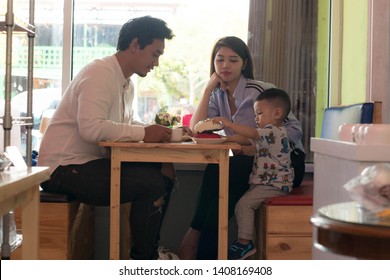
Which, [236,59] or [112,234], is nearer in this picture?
[112,234]

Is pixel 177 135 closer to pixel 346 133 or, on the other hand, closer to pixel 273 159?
pixel 273 159

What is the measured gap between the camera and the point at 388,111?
291cm

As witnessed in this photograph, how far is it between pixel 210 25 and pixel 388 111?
5.16ft

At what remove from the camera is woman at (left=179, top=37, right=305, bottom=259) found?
344 cm

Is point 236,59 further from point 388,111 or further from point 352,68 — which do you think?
point 388,111

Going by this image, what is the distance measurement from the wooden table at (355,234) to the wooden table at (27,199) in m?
0.74

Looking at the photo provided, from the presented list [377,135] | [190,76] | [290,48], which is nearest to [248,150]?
[190,76]

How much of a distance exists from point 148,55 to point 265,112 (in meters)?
0.62

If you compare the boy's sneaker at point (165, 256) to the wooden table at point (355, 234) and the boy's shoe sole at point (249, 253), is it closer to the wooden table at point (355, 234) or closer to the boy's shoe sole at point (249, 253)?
the boy's shoe sole at point (249, 253)

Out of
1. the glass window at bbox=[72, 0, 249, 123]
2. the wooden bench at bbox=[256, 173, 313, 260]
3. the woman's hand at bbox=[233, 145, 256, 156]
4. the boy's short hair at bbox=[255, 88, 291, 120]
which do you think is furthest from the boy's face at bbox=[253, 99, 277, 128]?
the glass window at bbox=[72, 0, 249, 123]

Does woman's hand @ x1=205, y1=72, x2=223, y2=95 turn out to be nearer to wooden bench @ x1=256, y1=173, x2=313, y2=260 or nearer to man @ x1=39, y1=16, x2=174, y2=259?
man @ x1=39, y1=16, x2=174, y2=259

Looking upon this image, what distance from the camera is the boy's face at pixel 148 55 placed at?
3.16 m
